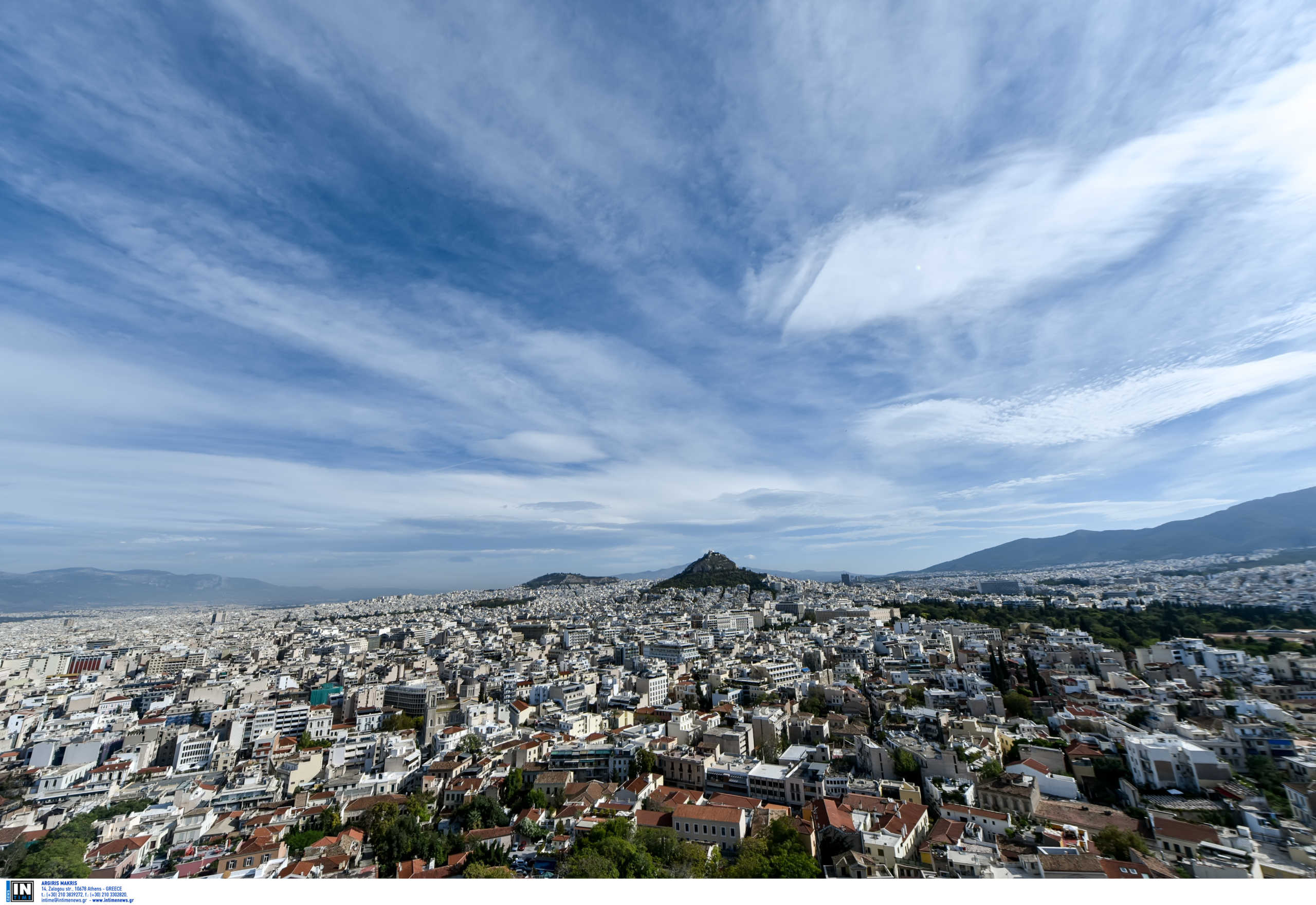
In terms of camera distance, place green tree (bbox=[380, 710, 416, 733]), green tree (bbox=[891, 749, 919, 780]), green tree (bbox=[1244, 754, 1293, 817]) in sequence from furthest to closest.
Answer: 1. green tree (bbox=[380, 710, 416, 733])
2. green tree (bbox=[891, 749, 919, 780])
3. green tree (bbox=[1244, 754, 1293, 817])

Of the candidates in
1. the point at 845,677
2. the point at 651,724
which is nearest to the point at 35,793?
the point at 651,724

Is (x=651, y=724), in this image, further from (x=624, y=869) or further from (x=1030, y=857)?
(x=1030, y=857)

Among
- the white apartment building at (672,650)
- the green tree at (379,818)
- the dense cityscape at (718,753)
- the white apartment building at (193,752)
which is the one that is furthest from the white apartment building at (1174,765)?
the white apartment building at (193,752)

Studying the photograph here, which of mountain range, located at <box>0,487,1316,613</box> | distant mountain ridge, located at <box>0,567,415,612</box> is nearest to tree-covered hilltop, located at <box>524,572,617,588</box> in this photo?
mountain range, located at <box>0,487,1316,613</box>

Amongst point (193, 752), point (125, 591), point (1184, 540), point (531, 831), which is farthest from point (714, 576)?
point (125, 591)

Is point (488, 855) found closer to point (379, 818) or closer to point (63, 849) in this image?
point (379, 818)

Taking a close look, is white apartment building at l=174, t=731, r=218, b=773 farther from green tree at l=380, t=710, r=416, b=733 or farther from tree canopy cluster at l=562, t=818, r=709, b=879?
tree canopy cluster at l=562, t=818, r=709, b=879
